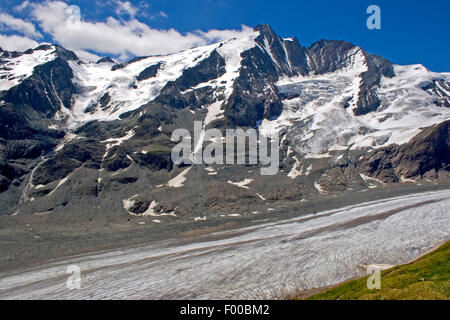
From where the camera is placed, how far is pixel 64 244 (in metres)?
100

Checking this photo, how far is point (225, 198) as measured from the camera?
6048 inches

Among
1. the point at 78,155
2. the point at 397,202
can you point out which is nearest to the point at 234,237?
the point at 397,202

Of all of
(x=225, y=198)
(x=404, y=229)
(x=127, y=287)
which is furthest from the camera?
(x=225, y=198)

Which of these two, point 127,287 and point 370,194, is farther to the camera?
point 370,194

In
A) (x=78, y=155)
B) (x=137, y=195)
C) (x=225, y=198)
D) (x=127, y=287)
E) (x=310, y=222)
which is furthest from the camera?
(x=78, y=155)

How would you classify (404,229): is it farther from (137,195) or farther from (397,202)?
(137,195)

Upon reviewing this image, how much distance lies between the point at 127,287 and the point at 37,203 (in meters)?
122

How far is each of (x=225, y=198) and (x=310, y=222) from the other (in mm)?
51192

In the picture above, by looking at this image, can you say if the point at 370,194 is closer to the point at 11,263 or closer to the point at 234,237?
the point at 234,237

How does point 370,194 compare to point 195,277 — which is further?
point 370,194

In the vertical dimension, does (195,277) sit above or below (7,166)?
below
